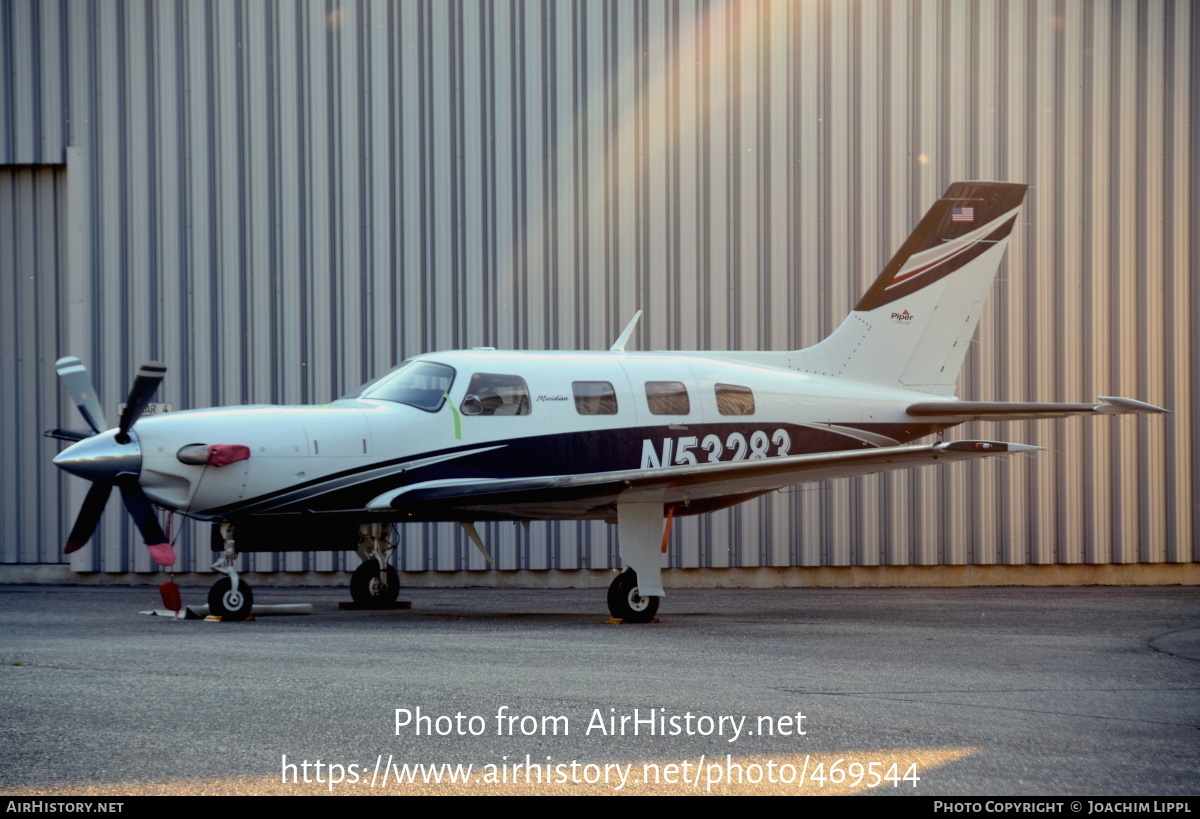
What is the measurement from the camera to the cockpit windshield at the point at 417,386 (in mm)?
11102

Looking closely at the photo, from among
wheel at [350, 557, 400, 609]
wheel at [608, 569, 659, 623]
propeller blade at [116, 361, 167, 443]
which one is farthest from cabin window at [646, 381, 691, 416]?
propeller blade at [116, 361, 167, 443]

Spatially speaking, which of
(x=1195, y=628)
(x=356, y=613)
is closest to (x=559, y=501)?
(x=356, y=613)

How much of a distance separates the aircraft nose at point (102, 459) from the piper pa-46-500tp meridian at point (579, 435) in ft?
0.05

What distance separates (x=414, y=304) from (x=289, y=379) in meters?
1.89

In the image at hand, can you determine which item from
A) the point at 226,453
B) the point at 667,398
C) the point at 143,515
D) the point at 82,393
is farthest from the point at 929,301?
the point at 82,393

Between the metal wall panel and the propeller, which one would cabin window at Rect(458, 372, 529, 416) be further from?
the metal wall panel

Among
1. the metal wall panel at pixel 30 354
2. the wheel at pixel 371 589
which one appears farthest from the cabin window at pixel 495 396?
the metal wall panel at pixel 30 354

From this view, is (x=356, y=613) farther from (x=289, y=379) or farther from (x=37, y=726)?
(x=37, y=726)

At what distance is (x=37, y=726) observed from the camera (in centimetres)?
498

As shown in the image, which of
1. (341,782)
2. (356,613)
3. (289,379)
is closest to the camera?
(341,782)

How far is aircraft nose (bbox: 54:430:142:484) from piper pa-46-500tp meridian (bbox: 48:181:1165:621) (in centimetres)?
2

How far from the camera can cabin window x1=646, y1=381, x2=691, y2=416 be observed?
1177 cm

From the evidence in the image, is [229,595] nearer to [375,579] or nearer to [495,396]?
[375,579]

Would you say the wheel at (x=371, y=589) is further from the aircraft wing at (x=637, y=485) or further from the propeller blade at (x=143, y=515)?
the propeller blade at (x=143, y=515)
